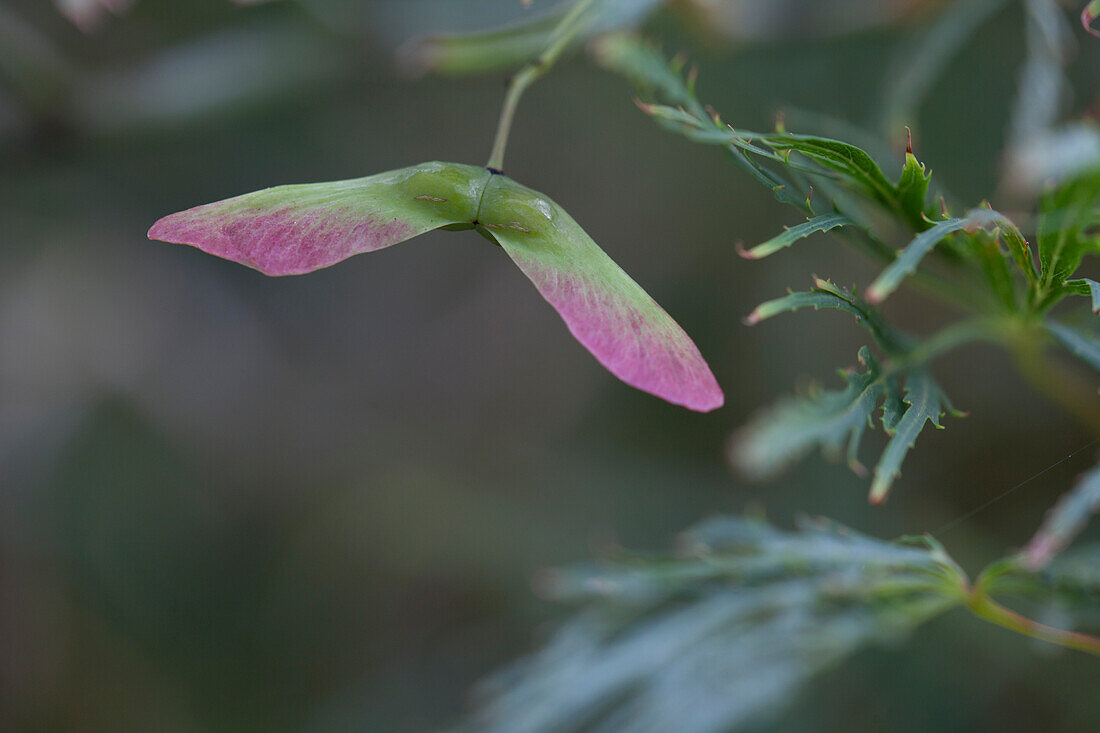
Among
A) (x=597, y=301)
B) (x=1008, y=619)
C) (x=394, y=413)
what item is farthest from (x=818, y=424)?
(x=394, y=413)

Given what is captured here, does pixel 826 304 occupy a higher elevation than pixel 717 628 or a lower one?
higher

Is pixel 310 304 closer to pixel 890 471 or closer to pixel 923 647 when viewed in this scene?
pixel 923 647

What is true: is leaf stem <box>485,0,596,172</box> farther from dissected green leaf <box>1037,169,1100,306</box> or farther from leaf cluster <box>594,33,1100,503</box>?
dissected green leaf <box>1037,169,1100,306</box>

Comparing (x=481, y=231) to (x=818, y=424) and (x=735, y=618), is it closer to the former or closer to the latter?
(x=818, y=424)

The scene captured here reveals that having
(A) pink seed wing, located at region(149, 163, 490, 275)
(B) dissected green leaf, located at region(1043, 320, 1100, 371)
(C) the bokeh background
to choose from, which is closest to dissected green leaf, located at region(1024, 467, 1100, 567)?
(B) dissected green leaf, located at region(1043, 320, 1100, 371)

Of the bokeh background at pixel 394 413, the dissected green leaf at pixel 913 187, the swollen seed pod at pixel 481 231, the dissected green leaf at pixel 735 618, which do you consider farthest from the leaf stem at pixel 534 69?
the bokeh background at pixel 394 413

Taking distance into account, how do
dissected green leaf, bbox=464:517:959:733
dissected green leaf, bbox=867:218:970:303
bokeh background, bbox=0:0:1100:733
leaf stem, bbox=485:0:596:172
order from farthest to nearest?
1. bokeh background, bbox=0:0:1100:733
2. dissected green leaf, bbox=464:517:959:733
3. leaf stem, bbox=485:0:596:172
4. dissected green leaf, bbox=867:218:970:303
